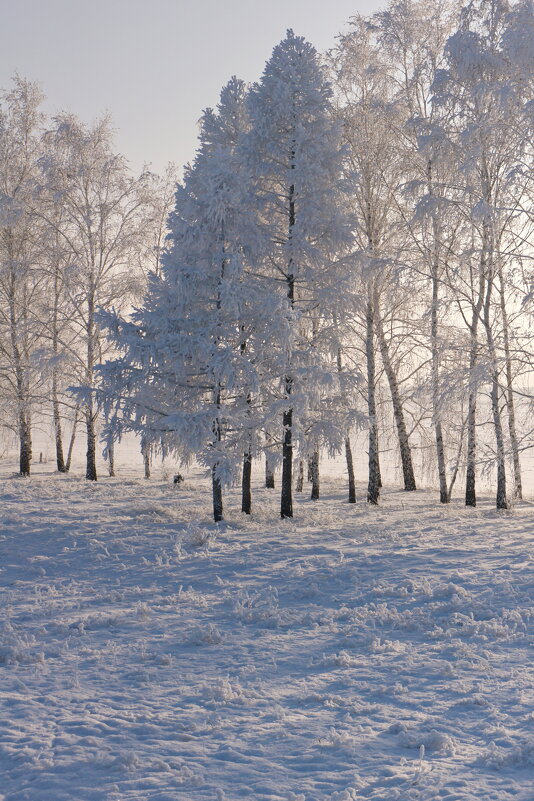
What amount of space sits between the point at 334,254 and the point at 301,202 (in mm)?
1498

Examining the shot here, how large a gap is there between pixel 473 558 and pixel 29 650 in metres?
7.50

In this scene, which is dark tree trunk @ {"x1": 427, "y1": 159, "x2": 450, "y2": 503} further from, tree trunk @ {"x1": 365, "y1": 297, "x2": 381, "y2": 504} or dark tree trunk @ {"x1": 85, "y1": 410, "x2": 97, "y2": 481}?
dark tree trunk @ {"x1": 85, "y1": 410, "x2": 97, "y2": 481}

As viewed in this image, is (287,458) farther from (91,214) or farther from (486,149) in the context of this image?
(91,214)

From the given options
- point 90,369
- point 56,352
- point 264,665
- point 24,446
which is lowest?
point 264,665

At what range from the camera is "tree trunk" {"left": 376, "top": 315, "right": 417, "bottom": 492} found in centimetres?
2014

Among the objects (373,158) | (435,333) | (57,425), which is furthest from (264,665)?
(57,425)

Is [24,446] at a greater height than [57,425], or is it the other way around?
[57,425]

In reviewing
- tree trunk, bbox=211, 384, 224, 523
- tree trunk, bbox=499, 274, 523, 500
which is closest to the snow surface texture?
tree trunk, bbox=211, 384, 224, 523

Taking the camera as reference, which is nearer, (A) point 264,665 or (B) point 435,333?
(A) point 264,665

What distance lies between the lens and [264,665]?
6.81 metres

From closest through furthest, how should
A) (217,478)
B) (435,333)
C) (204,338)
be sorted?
(217,478), (204,338), (435,333)

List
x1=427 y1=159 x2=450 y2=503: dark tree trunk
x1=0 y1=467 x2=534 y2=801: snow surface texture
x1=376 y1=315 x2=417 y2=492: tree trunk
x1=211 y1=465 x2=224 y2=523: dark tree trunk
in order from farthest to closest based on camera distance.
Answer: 1. x1=376 y1=315 x2=417 y2=492: tree trunk
2. x1=427 y1=159 x2=450 y2=503: dark tree trunk
3. x1=211 y1=465 x2=224 y2=523: dark tree trunk
4. x1=0 y1=467 x2=534 y2=801: snow surface texture

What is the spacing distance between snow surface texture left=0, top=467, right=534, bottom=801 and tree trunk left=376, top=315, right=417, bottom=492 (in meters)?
8.03

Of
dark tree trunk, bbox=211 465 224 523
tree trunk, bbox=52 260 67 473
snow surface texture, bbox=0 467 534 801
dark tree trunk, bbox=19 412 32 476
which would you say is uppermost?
tree trunk, bbox=52 260 67 473
